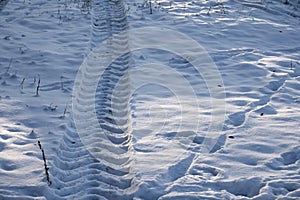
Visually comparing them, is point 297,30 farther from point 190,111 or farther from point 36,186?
point 36,186

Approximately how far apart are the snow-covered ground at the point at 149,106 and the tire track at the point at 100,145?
0.7 inches

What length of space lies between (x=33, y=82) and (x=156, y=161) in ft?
10.9

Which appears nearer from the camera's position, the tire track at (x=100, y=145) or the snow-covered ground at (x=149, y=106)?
the tire track at (x=100, y=145)

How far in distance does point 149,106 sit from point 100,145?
4.35 feet

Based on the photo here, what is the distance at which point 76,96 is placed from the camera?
6.84 m

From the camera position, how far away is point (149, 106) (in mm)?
6531

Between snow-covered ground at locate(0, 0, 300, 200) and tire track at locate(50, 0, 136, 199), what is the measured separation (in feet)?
0.06

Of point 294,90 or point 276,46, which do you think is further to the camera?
point 276,46

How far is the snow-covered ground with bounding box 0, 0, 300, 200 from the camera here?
4777 mm

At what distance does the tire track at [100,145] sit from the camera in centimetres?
468

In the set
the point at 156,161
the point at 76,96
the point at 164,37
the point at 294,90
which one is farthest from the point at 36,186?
the point at 164,37

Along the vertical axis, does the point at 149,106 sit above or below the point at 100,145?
above

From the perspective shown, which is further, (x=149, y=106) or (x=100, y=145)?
(x=149, y=106)

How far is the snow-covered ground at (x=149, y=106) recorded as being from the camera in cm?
478
